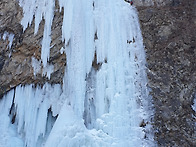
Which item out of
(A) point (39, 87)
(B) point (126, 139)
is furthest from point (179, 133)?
(A) point (39, 87)

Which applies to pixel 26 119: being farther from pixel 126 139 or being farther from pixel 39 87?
pixel 126 139

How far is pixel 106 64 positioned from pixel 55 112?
189 cm

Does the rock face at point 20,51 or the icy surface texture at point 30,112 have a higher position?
the rock face at point 20,51

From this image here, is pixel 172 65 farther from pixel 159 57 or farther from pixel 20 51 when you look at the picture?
pixel 20 51

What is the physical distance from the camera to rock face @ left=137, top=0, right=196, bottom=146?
5277 millimetres

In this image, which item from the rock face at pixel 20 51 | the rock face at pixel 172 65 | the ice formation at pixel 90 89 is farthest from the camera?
the rock face at pixel 20 51

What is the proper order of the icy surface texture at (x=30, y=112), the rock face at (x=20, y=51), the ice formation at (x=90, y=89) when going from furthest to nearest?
the rock face at (x=20, y=51) → the icy surface texture at (x=30, y=112) → the ice formation at (x=90, y=89)

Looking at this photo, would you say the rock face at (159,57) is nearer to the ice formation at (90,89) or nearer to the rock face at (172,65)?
the rock face at (172,65)

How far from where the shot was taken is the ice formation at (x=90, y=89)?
5535mm

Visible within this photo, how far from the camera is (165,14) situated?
6.31 m

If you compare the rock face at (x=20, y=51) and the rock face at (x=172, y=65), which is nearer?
the rock face at (x=172, y=65)

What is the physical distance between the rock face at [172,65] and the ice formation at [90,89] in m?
0.23

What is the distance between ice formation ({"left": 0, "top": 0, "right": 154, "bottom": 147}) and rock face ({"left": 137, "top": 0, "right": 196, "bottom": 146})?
227mm

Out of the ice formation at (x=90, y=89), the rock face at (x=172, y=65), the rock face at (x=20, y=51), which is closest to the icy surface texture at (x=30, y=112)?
the ice formation at (x=90, y=89)
